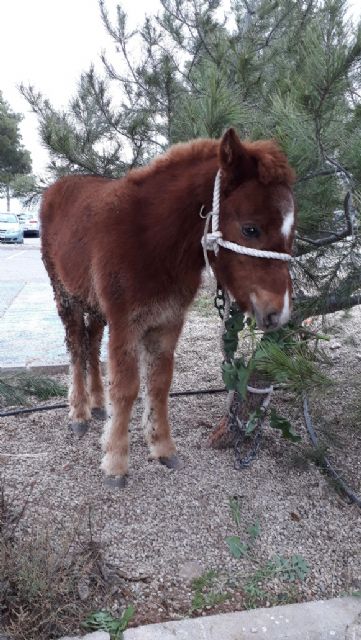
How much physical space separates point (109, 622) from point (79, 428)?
1.70 meters

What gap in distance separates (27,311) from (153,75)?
177 inches

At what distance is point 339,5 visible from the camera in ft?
9.05

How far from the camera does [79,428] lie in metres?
3.66

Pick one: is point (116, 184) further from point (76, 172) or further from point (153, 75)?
point (153, 75)

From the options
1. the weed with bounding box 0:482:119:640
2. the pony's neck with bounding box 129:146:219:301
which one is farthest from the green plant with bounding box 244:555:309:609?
the pony's neck with bounding box 129:146:219:301

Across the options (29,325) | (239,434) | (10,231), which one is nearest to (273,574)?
(239,434)

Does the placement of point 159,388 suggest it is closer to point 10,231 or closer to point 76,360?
point 76,360

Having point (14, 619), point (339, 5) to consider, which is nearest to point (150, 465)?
point (14, 619)

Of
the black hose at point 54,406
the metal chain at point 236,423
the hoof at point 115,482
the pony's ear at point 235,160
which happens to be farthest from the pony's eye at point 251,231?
the black hose at point 54,406

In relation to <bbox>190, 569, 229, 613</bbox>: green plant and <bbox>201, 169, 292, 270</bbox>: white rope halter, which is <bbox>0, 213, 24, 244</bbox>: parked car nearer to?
<bbox>201, 169, 292, 270</bbox>: white rope halter

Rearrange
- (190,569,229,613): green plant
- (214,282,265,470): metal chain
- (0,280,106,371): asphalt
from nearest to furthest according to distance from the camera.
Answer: (190,569,229,613): green plant < (214,282,265,470): metal chain < (0,280,106,371): asphalt

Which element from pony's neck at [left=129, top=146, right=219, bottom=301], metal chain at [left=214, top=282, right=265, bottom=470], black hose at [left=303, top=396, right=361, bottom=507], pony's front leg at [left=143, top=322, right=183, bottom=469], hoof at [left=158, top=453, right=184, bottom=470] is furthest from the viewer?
hoof at [left=158, top=453, right=184, bottom=470]

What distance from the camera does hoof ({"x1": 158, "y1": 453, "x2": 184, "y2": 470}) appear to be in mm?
3148

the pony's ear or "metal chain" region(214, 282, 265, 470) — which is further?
"metal chain" region(214, 282, 265, 470)
